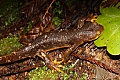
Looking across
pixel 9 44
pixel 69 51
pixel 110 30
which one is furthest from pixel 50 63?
pixel 110 30

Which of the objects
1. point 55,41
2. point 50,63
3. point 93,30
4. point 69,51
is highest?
point 93,30

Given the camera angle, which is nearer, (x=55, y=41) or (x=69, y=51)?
(x=69, y=51)

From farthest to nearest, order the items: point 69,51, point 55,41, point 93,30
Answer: point 55,41
point 93,30
point 69,51

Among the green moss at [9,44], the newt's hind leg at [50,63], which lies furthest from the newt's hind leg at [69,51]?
the green moss at [9,44]

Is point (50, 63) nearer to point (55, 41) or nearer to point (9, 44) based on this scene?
point (55, 41)

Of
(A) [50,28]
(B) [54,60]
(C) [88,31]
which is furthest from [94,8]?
(B) [54,60]

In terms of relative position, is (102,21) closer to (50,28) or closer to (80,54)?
(80,54)
